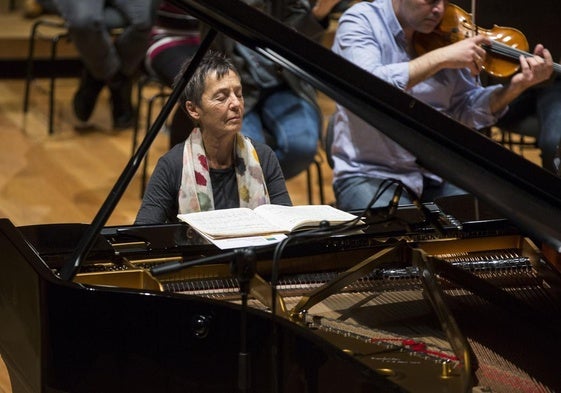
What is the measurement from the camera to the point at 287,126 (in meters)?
3.54

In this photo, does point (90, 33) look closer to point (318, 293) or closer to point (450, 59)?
point (450, 59)

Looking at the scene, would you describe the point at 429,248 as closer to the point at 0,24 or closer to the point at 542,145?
the point at 542,145

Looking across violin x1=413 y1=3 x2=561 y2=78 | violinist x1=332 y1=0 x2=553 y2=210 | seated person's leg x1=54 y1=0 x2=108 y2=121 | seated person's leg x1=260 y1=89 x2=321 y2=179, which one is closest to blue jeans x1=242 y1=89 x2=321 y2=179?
seated person's leg x1=260 y1=89 x2=321 y2=179

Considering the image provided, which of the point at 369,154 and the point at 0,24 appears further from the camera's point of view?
the point at 0,24

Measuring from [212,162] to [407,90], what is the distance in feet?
2.18

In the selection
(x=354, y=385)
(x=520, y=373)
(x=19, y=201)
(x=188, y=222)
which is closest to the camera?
(x=354, y=385)

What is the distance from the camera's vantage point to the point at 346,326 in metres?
2.14

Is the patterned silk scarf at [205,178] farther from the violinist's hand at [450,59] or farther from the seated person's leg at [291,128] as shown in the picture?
the seated person's leg at [291,128]

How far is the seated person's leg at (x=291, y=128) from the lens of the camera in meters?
3.51

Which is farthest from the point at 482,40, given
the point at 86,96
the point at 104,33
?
the point at 86,96

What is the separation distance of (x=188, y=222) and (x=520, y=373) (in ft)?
2.55

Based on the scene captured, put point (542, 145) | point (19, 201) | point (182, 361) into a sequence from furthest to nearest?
point (19, 201) < point (542, 145) < point (182, 361)

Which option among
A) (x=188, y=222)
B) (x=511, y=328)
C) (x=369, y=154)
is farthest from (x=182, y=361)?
(x=369, y=154)

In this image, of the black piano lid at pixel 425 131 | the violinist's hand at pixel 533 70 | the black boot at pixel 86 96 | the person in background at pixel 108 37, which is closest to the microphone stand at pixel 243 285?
the black piano lid at pixel 425 131
